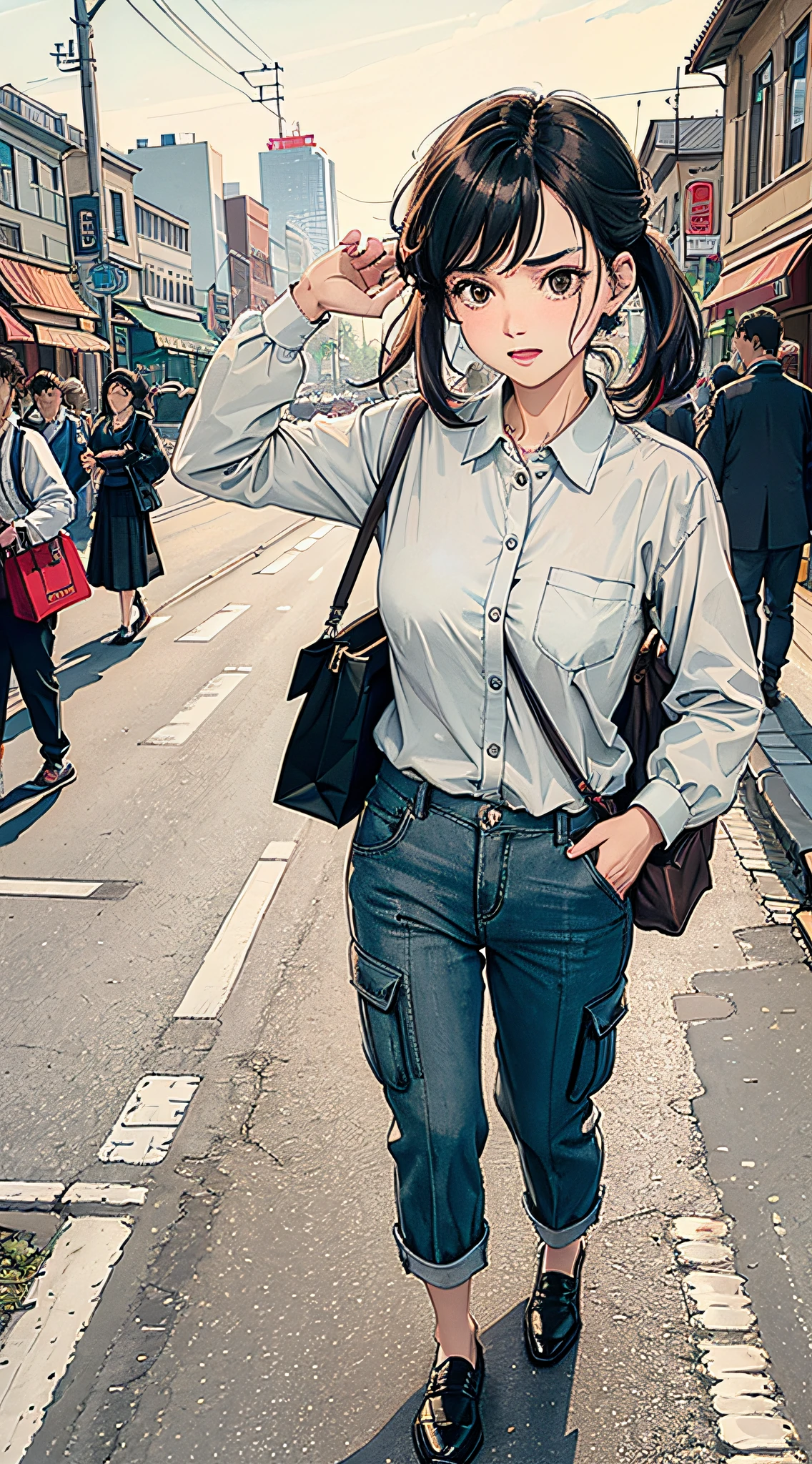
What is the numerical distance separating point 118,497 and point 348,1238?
7.83 meters

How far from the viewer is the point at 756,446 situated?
→ 780 cm

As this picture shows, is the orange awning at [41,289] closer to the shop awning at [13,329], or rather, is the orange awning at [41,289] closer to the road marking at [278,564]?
the shop awning at [13,329]

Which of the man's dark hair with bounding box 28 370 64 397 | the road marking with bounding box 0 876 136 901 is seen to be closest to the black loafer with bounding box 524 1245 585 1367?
the road marking with bounding box 0 876 136 901

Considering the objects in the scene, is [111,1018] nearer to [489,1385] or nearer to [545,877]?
[489,1385]

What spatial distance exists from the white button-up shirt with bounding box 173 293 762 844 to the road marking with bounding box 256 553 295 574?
13.2 meters

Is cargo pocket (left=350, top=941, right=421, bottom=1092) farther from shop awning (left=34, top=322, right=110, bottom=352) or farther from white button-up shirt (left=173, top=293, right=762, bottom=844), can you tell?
shop awning (left=34, top=322, right=110, bottom=352)

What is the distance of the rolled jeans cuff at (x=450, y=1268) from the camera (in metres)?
2.42

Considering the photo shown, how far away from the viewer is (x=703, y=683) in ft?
6.99

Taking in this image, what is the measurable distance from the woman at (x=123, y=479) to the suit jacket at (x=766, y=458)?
13.8 feet

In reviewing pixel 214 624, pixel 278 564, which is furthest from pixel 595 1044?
pixel 278 564

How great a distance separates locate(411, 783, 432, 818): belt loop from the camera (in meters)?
2.24

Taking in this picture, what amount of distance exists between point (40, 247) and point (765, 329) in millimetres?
37558

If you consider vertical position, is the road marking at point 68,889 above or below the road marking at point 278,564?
below

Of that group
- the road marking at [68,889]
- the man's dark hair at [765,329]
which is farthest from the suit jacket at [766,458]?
the road marking at [68,889]
